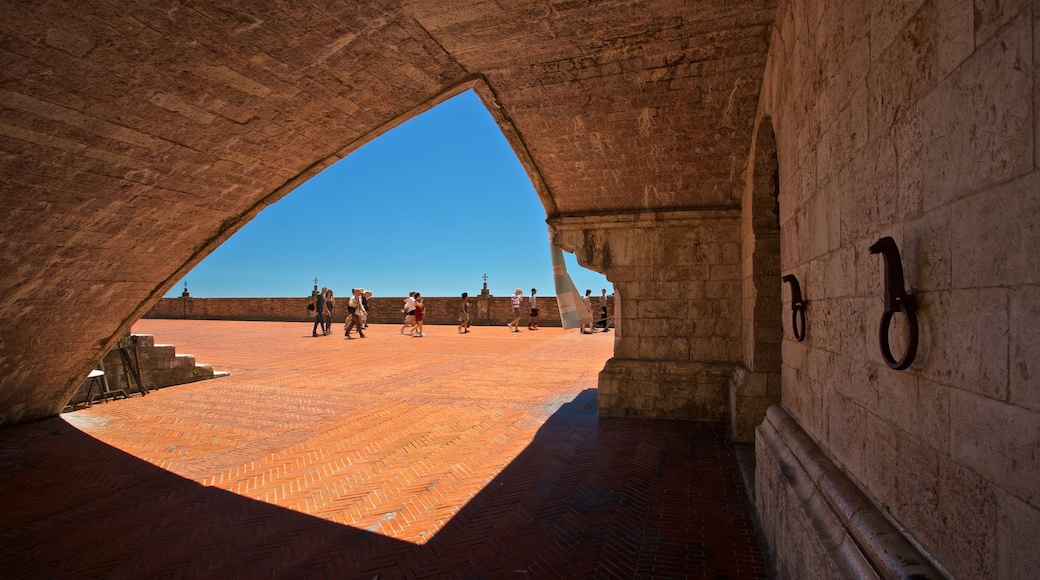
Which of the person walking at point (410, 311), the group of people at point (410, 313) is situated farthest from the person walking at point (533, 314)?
the person walking at point (410, 311)

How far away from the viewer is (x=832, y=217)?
104 inches

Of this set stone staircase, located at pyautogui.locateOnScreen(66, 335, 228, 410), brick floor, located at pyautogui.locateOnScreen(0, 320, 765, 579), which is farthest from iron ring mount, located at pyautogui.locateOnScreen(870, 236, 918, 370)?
stone staircase, located at pyautogui.locateOnScreen(66, 335, 228, 410)

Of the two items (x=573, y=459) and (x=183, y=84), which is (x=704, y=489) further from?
(x=183, y=84)

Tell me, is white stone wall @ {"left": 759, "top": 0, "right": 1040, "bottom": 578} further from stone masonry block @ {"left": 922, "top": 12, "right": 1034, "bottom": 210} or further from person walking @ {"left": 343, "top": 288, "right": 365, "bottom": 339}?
person walking @ {"left": 343, "top": 288, "right": 365, "bottom": 339}

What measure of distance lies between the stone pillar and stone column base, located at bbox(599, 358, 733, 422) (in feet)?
0.04

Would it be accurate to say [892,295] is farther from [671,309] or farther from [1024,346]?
[671,309]

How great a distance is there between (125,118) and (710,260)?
22.4 ft

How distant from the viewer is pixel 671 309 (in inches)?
301

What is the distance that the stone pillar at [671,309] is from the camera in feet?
24.1

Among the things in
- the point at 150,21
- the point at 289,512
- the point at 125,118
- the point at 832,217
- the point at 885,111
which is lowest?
the point at 289,512

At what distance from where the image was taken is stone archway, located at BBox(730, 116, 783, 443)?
5.65m

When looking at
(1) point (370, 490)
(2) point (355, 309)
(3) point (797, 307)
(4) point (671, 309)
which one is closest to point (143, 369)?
(1) point (370, 490)

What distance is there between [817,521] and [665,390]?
518 cm

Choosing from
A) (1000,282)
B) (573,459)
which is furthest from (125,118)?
(1000,282)
